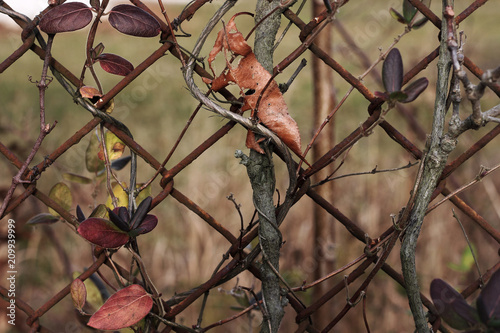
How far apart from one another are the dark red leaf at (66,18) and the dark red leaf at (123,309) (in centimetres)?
36

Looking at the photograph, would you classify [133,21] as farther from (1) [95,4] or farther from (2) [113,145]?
(2) [113,145]

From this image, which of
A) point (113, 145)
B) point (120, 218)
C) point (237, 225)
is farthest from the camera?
point (237, 225)

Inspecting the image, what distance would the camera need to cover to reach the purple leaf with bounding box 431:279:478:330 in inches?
22.3

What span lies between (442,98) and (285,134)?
22cm

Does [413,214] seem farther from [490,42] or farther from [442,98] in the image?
[490,42]

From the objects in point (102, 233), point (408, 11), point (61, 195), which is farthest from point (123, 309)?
point (408, 11)

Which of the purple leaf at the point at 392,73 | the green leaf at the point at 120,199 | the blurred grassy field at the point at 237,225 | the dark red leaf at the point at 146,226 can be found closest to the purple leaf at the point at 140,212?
the dark red leaf at the point at 146,226

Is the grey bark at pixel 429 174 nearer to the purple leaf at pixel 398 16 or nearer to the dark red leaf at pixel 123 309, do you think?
the purple leaf at pixel 398 16

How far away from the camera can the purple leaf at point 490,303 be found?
55cm

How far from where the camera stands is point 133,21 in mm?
633

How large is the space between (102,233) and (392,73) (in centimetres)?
45

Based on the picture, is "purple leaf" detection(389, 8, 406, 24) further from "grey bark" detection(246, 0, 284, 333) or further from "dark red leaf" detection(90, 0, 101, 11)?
"dark red leaf" detection(90, 0, 101, 11)

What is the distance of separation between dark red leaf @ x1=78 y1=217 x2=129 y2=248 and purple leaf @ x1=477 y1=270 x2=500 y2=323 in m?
0.45

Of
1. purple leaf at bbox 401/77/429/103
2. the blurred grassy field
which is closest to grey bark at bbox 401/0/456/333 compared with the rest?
purple leaf at bbox 401/77/429/103
